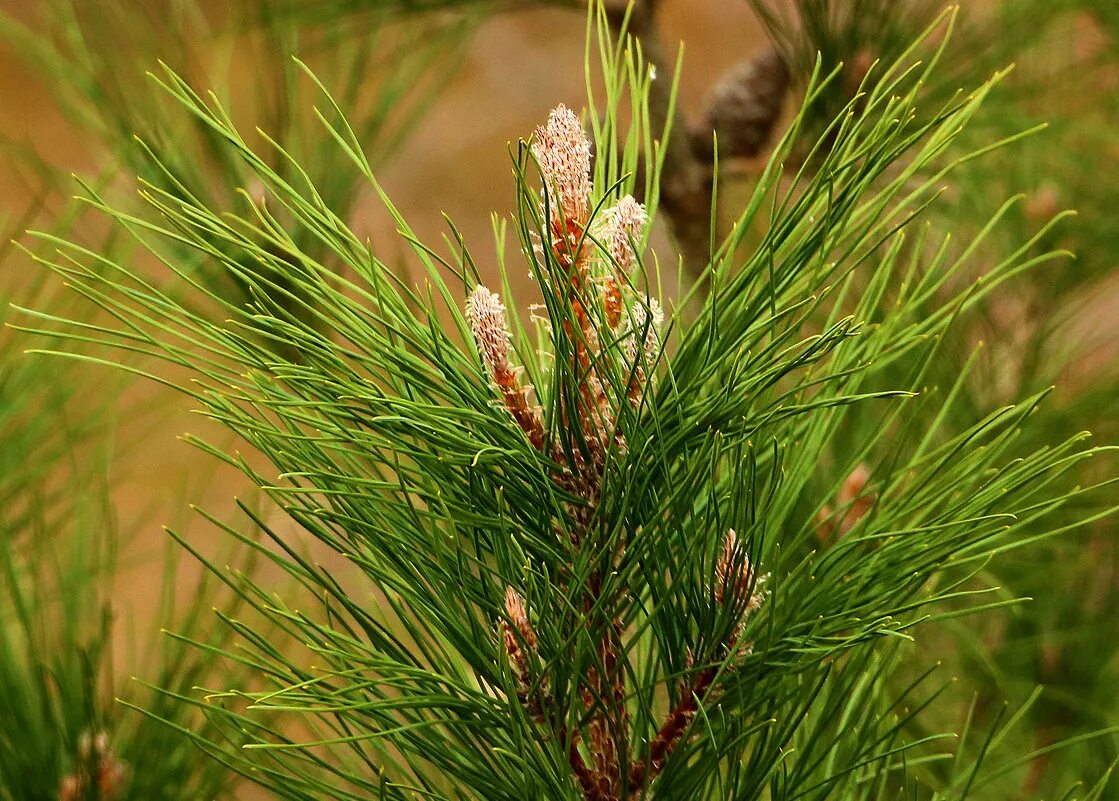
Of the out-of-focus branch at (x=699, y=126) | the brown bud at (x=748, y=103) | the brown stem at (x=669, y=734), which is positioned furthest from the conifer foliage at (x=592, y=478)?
the brown bud at (x=748, y=103)

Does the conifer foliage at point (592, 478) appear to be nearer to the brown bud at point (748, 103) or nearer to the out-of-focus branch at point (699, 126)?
the out-of-focus branch at point (699, 126)

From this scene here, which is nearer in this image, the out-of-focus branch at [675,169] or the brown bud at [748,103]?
the out-of-focus branch at [675,169]

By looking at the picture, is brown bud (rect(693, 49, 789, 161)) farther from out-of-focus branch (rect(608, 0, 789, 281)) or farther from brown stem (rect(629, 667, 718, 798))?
brown stem (rect(629, 667, 718, 798))

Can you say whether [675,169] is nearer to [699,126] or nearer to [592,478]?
[699,126]

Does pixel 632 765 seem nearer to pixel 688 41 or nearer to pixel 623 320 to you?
pixel 623 320

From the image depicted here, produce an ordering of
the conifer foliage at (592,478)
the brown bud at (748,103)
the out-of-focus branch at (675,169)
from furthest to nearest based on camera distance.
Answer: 1. the brown bud at (748,103)
2. the out-of-focus branch at (675,169)
3. the conifer foliage at (592,478)

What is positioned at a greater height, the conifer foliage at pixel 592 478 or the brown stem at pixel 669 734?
the conifer foliage at pixel 592 478

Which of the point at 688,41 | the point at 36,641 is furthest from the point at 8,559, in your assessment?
the point at 688,41

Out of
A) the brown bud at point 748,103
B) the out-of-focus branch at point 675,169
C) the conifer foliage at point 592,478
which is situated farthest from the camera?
the brown bud at point 748,103
